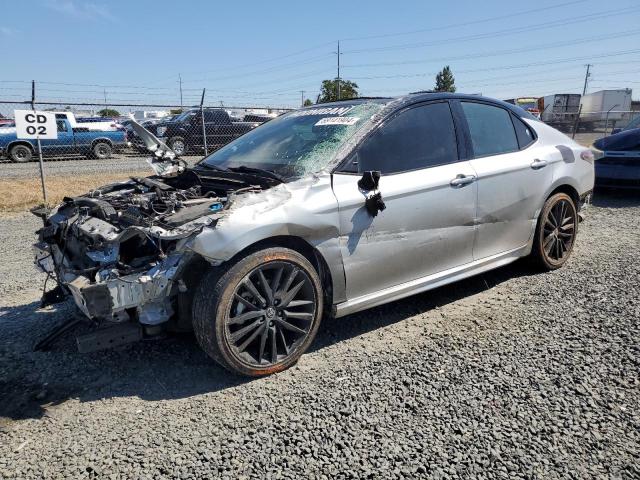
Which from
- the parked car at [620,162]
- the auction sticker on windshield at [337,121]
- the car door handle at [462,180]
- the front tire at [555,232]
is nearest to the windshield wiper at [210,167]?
the auction sticker on windshield at [337,121]

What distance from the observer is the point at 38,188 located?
10945 millimetres

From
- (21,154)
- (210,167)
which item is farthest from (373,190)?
(21,154)

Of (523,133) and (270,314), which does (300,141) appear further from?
(523,133)

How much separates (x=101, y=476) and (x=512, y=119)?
420cm

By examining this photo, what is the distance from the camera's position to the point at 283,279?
313 centimetres

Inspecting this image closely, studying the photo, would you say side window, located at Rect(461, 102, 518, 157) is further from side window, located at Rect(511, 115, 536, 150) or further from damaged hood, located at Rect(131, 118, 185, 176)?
damaged hood, located at Rect(131, 118, 185, 176)

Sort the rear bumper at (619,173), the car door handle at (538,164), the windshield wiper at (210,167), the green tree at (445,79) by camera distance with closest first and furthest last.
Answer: the windshield wiper at (210,167) < the car door handle at (538,164) < the rear bumper at (619,173) < the green tree at (445,79)

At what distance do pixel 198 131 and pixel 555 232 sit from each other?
14.1m

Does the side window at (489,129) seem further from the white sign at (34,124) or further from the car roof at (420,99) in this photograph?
the white sign at (34,124)

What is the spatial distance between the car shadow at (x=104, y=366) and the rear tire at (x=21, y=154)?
15340 mm

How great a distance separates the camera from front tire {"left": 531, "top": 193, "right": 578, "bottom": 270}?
466cm

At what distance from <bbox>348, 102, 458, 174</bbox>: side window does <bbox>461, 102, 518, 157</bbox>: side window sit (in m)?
0.26

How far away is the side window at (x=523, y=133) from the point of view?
4.55 metres

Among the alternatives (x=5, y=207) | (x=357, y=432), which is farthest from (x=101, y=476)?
(x=5, y=207)
